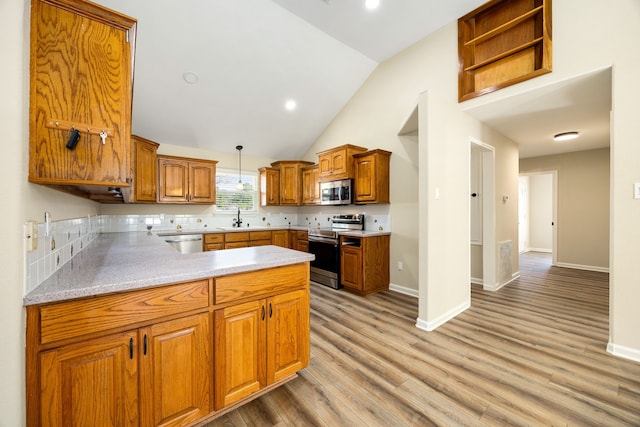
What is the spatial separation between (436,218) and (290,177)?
3.58m

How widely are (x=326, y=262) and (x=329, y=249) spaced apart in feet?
0.79

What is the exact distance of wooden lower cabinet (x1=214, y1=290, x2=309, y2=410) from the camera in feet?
4.92

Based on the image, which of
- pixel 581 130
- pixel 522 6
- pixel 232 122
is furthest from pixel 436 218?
pixel 232 122

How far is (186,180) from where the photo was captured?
15.1 ft

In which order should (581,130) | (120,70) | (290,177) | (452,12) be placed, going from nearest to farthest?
(120,70), (452,12), (581,130), (290,177)

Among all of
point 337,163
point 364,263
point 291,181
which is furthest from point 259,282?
point 291,181

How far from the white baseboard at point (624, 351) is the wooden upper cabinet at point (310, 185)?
414cm

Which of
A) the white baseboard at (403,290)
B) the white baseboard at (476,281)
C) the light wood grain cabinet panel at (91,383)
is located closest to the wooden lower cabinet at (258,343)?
the light wood grain cabinet panel at (91,383)

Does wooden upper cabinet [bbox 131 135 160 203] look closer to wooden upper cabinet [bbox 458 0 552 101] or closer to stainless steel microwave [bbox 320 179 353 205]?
stainless steel microwave [bbox 320 179 353 205]

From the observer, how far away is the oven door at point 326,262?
4172 millimetres

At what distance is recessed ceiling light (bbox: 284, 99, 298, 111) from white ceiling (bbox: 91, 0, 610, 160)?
0.28 feet

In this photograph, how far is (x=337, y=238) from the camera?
417cm

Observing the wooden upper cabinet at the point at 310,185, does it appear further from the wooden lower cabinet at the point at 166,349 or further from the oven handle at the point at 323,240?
the wooden lower cabinet at the point at 166,349

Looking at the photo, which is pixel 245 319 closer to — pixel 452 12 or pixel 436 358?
pixel 436 358
